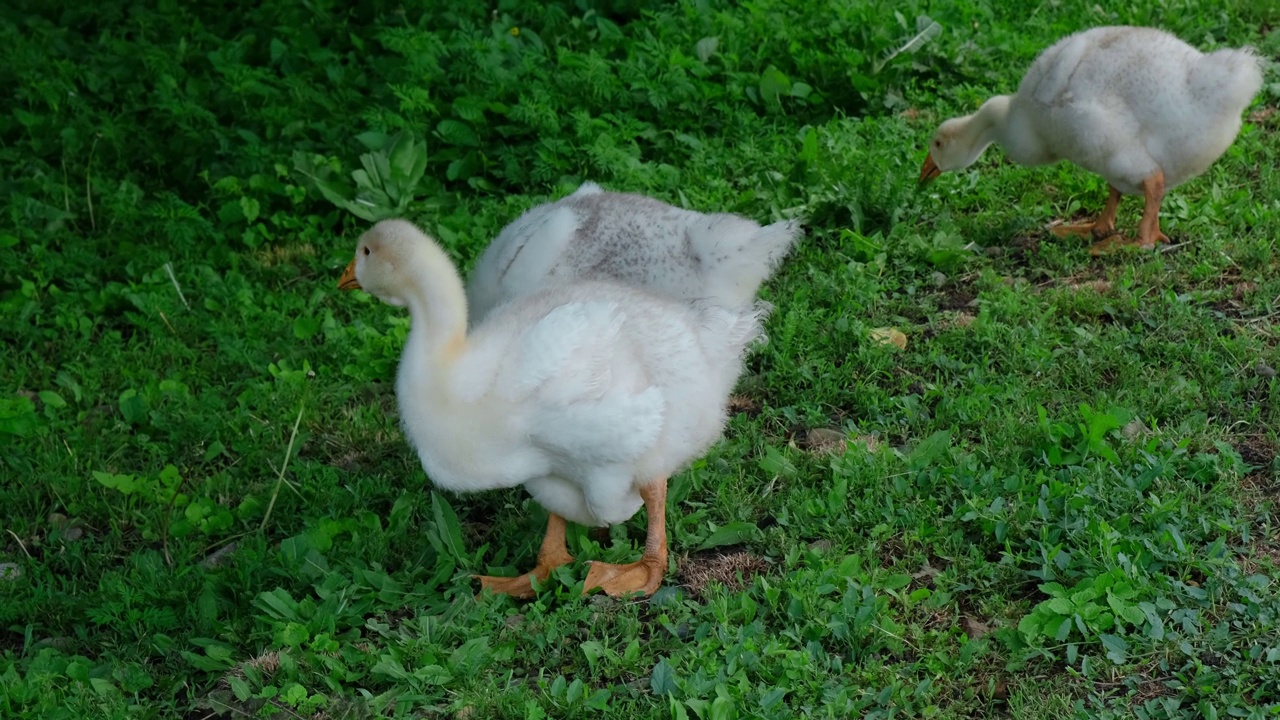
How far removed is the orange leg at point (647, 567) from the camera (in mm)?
4207

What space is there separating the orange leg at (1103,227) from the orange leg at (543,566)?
9.91 ft

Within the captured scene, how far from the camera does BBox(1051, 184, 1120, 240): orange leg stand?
20.1ft

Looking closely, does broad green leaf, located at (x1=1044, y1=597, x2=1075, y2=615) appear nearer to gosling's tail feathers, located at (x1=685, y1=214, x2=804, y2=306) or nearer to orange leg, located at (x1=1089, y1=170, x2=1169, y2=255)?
gosling's tail feathers, located at (x1=685, y1=214, x2=804, y2=306)

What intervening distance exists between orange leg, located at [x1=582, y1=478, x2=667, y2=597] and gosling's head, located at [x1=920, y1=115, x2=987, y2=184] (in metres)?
2.93

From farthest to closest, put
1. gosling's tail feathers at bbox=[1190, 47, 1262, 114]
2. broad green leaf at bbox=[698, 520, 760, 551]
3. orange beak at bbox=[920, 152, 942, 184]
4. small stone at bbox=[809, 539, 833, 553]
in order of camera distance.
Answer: orange beak at bbox=[920, 152, 942, 184] < gosling's tail feathers at bbox=[1190, 47, 1262, 114] < broad green leaf at bbox=[698, 520, 760, 551] < small stone at bbox=[809, 539, 833, 553]

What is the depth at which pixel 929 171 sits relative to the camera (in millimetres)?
6566

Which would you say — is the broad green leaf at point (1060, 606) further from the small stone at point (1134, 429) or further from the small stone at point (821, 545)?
the small stone at point (1134, 429)

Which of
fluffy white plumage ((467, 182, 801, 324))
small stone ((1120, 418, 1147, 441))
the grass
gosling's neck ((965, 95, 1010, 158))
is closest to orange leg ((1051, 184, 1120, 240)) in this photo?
the grass

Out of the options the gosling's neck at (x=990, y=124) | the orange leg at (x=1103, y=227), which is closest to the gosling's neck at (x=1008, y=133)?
the gosling's neck at (x=990, y=124)

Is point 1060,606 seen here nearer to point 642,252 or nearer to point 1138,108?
point 642,252

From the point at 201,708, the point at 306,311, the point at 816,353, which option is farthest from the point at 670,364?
the point at 306,311

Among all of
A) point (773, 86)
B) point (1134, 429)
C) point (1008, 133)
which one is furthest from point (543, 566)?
point (773, 86)

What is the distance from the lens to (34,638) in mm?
4547

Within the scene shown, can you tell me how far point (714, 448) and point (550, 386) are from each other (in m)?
1.14
